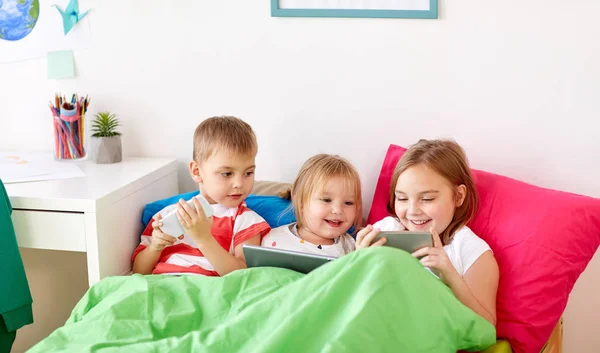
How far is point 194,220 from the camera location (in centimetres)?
159

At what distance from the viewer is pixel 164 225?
5.27 ft

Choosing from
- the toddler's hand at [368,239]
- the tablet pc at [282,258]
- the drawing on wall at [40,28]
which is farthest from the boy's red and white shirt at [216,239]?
the drawing on wall at [40,28]

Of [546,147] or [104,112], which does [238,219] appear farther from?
[546,147]

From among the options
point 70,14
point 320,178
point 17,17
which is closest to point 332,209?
point 320,178

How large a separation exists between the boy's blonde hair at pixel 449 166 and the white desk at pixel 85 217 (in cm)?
69

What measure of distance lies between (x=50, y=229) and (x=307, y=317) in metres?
0.77

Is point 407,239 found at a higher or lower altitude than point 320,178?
lower

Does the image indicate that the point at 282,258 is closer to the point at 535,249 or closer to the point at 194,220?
the point at 194,220

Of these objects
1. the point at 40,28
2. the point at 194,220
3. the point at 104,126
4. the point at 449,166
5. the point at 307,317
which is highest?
the point at 40,28

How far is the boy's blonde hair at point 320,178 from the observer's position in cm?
167

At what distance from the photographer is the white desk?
1.63m

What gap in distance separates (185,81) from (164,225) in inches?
21.6

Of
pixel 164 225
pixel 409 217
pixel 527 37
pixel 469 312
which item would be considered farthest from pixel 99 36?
pixel 469 312

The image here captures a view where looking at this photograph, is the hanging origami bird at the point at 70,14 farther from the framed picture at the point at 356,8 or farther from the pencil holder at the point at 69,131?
the framed picture at the point at 356,8
